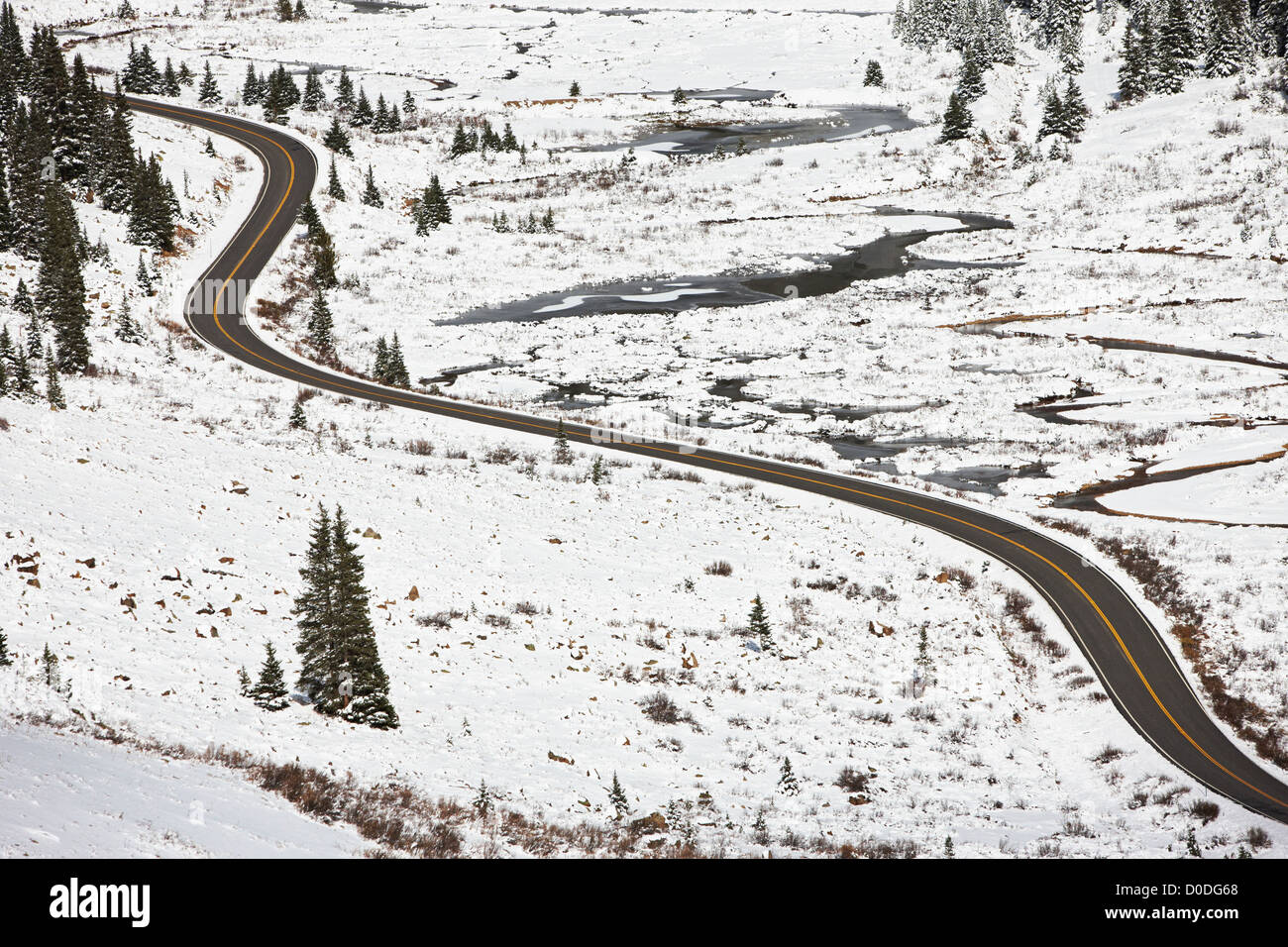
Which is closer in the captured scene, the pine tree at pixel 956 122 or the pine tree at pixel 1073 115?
the pine tree at pixel 1073 115

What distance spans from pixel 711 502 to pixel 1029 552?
10656 millimetres

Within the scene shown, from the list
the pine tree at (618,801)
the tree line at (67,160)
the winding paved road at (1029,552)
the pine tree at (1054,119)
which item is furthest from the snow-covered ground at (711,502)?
the pine tree at (1054,119)

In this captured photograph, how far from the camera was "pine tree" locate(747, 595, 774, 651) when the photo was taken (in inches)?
853

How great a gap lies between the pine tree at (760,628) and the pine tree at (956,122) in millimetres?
83330

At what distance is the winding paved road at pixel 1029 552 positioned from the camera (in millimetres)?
19234

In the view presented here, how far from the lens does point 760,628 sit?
71.6 ft

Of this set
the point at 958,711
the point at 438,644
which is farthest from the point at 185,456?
the point at 958,711

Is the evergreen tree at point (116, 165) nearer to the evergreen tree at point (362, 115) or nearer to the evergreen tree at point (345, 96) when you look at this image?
the evergreen tree at point (362, 115)

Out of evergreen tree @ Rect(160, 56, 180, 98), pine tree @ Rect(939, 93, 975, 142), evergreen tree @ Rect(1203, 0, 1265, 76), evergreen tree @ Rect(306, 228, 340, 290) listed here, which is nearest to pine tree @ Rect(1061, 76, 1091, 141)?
pine tree @ Rect(939, 93, 975, 142)

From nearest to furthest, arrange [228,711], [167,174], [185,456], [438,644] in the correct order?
[228,711] → [438,644] → [185,456] → [167,174]
